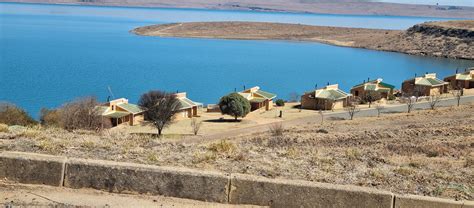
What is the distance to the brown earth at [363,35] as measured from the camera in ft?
377

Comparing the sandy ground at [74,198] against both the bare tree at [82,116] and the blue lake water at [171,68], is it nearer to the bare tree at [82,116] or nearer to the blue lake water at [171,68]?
the bare tree at [82,116]

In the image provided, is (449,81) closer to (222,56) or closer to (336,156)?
(222,56)

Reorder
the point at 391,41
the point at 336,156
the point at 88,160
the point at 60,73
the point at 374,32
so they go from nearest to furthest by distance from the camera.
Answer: the point at 88,160 → the point at 336,156 → the point at 60,73 → the point at 391,41 → the point at 374,32

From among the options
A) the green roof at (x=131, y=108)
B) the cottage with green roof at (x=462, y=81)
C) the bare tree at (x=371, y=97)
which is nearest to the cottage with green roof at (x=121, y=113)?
the green roof at (x=131, y=108)

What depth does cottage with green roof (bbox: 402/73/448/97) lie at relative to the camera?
49812 mm

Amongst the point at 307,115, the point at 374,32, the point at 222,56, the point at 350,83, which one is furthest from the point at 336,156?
the point at 374,32

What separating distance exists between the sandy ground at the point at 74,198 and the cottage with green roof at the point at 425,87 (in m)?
45.1

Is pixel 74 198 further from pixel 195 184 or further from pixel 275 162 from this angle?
pixel 275 162

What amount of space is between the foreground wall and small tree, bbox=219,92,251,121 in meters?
30.2

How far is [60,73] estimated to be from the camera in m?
65.5

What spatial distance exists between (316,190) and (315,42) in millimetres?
132394

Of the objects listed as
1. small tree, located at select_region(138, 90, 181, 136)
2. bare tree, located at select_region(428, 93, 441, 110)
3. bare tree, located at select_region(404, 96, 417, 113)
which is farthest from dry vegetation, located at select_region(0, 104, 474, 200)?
bare tree, located at select_region(428, 93, 441, 110)

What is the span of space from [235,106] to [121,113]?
7276mm

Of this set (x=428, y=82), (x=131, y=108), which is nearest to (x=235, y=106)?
(x=131, y=108)
